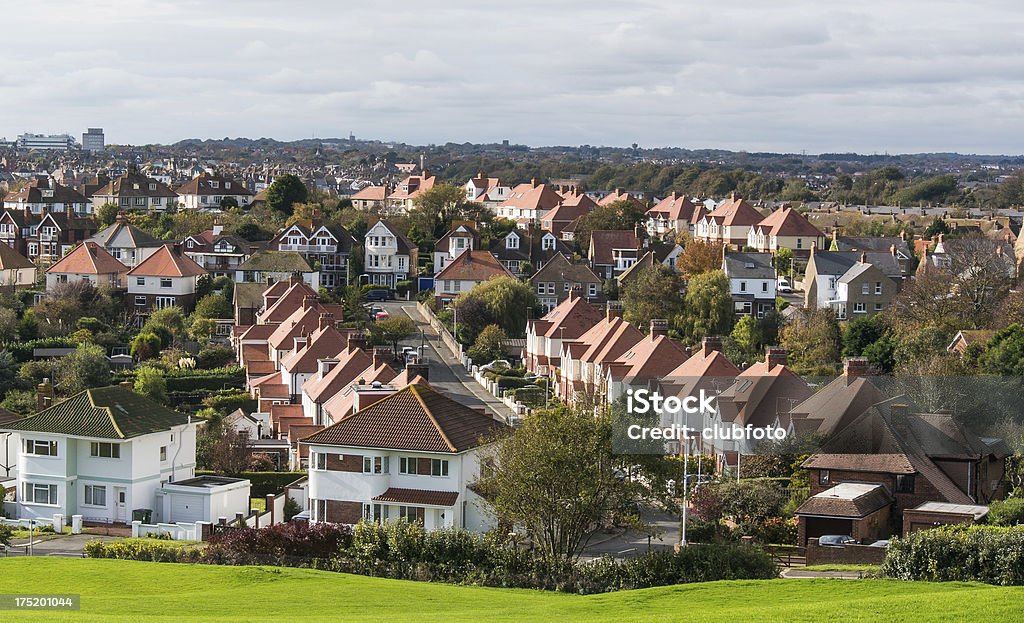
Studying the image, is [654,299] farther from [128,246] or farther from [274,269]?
[128,246]

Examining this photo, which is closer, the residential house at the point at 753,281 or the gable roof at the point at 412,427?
the gable roof at the point at 412,427

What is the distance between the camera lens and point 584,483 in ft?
103

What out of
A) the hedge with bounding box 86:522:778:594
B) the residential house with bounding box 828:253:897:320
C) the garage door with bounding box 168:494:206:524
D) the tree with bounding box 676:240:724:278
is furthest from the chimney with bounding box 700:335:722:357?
the tree with bounding box 676:240:724:278

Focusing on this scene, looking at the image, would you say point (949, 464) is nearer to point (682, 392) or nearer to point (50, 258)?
point (682, 392)

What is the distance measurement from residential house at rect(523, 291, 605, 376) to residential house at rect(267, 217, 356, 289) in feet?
70.8

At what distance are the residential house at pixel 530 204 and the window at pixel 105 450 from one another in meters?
72.9

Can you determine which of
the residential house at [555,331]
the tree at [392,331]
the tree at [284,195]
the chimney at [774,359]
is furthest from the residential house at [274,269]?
the chimney at [774,359]

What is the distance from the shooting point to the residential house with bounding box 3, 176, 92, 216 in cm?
11044

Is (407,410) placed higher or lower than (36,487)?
higher

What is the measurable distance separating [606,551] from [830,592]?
1027 centimetres

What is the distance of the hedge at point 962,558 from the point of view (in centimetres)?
2594

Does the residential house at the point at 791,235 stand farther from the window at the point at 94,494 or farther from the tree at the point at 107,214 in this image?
the window at the point at 94,494

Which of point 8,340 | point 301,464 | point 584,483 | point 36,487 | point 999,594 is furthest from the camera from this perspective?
point 8,340

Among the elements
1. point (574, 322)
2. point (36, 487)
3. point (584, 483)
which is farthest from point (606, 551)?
point (574, 322)
